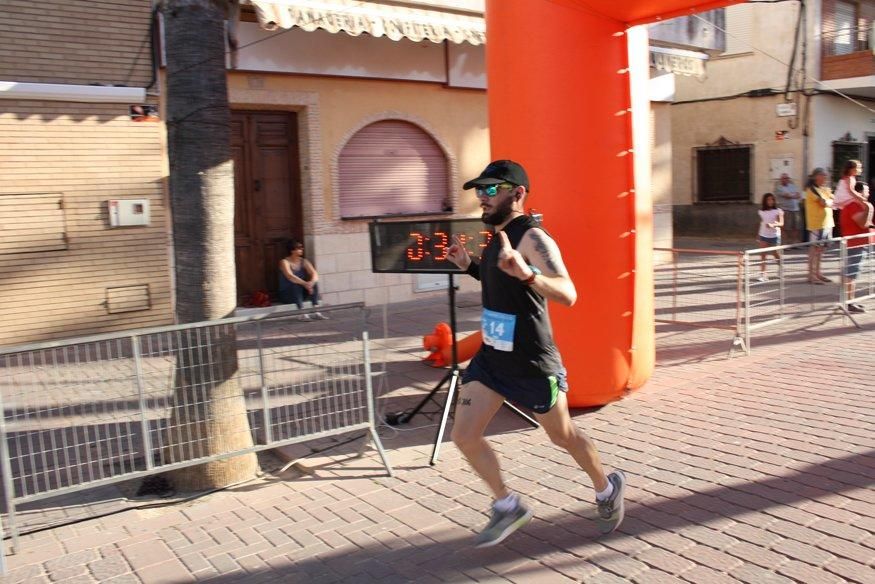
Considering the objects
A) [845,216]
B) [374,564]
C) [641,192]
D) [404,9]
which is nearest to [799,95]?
[845,216]

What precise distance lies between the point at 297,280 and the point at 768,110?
1571 cm

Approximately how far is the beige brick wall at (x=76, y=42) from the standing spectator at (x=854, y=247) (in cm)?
917

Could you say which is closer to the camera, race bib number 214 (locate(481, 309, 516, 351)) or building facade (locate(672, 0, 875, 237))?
race bib number 214 (locate(481, 309, 516, 351))

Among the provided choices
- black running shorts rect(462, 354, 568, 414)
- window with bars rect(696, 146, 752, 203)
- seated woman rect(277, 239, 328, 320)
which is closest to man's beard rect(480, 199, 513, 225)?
black running shorts rect(462, 354, 568, 414)

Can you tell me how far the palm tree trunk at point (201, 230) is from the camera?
5.05 metres

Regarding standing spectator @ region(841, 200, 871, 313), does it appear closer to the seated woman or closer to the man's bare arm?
the seated woman

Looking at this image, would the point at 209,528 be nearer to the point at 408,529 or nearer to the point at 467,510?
the point at 408,529

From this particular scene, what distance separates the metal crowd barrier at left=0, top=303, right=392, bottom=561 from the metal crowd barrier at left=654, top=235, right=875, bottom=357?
4.85m

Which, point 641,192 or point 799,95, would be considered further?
point 799,95

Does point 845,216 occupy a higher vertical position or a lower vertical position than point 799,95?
lower

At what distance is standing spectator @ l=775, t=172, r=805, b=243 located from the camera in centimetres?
1917

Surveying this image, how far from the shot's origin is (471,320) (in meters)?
11.1

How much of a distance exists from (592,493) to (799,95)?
1912 cm

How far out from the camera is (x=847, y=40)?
21.9 meters
